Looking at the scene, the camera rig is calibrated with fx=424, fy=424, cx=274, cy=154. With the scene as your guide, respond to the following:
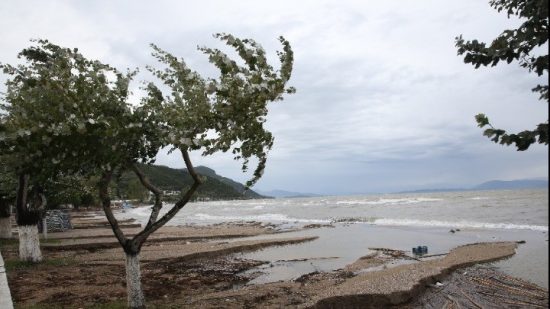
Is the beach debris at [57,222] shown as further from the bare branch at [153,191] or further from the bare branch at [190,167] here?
the bare branch at [190,167]

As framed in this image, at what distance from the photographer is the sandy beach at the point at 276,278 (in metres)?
13.4

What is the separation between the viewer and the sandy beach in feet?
43.9

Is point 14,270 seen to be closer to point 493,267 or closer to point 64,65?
point 64,65

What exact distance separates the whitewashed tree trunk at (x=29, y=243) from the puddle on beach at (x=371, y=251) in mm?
9730

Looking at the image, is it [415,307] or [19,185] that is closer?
[415,307]

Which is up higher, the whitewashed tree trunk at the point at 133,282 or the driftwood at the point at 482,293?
the whitewashed tree trunk at the point at 133,282

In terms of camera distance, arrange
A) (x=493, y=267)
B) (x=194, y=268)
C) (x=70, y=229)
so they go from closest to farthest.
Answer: (x=493, y=267) → (x=194, y=268) → (x=70, y=229)

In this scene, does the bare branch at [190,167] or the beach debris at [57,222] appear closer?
the bare branch at [190,167]

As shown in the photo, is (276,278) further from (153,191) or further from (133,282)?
(153,191)

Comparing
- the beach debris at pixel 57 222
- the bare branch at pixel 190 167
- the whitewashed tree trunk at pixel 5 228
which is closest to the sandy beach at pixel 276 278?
the whitewashed tree trunk at pixel 5 228

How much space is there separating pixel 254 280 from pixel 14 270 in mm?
10091

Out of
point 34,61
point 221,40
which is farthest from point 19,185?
point 221,40

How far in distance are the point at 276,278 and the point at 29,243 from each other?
11.3m

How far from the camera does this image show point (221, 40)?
10.3 m
